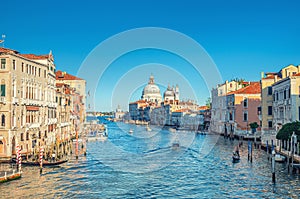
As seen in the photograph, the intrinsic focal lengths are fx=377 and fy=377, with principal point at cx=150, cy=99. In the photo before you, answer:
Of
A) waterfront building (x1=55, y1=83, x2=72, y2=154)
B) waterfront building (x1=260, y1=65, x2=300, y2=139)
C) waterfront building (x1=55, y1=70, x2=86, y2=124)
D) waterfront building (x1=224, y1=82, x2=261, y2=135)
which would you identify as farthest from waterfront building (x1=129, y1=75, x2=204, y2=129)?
waterfront building (x1=260, y1=65, x2=300, y2=139)

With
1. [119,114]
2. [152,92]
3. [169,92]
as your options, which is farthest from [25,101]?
[119,114]

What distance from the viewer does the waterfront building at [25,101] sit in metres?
21.5

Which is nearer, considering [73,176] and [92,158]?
[73,176]

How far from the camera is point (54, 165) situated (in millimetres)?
21359

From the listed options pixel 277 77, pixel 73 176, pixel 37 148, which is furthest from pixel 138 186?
pixel 277 77

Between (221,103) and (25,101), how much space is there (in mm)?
32441

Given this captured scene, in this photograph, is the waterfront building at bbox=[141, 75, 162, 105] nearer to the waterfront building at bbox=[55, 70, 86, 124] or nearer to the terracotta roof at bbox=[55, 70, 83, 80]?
the waterfront building at bbox=[55, 70, 86, 124]

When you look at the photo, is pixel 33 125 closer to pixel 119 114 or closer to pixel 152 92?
pixel 152 92

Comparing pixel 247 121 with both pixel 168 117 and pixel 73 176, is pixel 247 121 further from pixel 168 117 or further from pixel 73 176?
pixel 168 117

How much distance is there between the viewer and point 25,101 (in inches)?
930

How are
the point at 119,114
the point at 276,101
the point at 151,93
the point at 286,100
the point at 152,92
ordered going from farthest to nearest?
the point at 119,114
the point at 151,93
the point at 152,92
the point at 276,101
the point at 286,100

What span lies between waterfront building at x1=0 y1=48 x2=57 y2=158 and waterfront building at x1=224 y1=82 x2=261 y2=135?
21.6 meters

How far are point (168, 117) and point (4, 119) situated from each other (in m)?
73.8

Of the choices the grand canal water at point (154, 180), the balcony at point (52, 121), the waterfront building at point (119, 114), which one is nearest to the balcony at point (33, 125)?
the balcony at point (52, 121)
